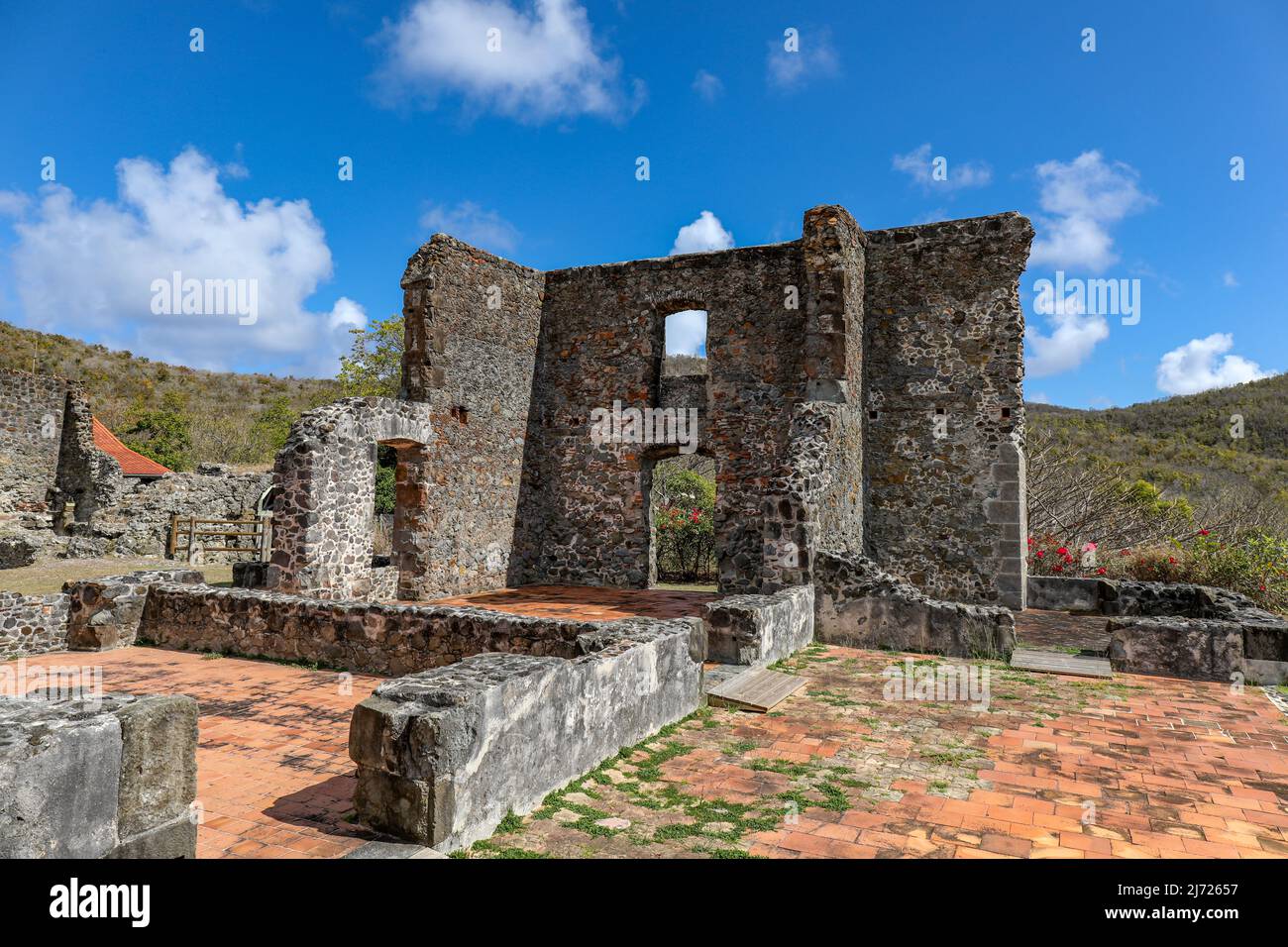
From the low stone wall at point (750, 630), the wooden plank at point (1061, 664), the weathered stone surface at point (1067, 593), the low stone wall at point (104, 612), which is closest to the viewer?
the low stone wall at point (750, 630)

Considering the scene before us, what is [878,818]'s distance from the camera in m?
3.92

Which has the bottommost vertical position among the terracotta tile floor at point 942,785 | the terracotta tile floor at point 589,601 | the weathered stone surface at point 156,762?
the terracotta tile floor at point 942,785

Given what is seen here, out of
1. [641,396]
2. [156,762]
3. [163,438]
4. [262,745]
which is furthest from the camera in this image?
[163,438]

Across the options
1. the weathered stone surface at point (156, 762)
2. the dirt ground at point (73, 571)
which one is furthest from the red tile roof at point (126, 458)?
the weathered stone surface at point (156, 762)

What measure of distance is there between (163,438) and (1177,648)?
3576cm

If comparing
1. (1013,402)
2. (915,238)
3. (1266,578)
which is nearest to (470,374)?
(915,238)

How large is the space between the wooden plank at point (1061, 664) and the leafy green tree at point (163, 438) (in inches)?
1251

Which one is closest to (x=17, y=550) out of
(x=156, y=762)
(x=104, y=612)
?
(x=104, y=612)

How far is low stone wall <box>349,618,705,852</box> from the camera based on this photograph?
3.24m

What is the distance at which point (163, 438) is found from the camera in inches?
1271

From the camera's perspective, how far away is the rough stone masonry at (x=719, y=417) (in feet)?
36.7

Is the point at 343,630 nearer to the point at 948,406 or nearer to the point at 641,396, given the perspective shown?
the point at 641,396

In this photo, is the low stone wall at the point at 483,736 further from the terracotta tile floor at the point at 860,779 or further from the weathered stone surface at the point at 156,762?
the weathered stone surface at the point at 156,762
